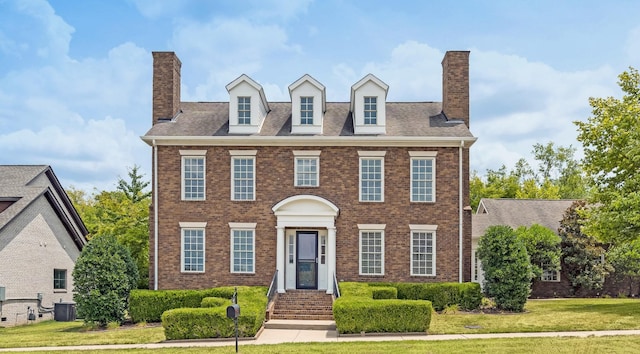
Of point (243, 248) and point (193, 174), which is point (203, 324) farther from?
point (193, 174)

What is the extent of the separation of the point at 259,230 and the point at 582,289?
17.4 meters

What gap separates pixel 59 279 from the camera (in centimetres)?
2934

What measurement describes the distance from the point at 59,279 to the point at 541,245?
23.5 meters

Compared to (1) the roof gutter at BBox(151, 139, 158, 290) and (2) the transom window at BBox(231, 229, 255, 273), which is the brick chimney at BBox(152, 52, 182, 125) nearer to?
(1) the roof gutter at BBox(151, 139, 158, 290)

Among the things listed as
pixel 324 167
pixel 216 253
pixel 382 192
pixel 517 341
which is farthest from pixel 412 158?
pixel 517 341

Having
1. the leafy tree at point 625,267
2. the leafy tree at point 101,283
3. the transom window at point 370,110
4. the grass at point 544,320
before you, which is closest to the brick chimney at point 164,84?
the leafy tree at point 101,283

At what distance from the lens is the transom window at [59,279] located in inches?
1144

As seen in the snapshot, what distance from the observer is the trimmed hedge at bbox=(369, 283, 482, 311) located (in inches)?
870

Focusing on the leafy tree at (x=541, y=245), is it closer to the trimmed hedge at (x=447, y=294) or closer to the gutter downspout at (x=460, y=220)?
the gutter downspout at (x=460, y=220)

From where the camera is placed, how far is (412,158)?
77.1 feet

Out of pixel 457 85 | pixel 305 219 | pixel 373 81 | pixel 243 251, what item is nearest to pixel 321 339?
pixel 305 219

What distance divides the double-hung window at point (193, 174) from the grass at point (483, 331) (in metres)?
5.67

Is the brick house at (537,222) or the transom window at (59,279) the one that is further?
the brick house at (537,222)

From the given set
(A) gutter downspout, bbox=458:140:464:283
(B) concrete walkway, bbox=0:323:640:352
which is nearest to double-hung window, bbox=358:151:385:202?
(A) gutter downspout, bbox=458:140:464:283
